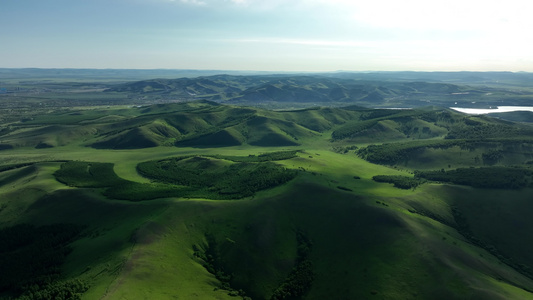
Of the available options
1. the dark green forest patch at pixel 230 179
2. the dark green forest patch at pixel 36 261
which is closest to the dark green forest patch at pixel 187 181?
the dark green forest patch at pixel 230 179

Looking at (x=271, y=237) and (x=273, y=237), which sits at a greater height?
(x=271, y=237)

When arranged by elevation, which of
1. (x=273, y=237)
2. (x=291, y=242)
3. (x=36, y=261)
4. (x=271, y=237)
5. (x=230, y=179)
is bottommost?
(x=291, y=242)

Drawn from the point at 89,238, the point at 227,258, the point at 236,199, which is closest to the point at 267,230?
the point at 227,258

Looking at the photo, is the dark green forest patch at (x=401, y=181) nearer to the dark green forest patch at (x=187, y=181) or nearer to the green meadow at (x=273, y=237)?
the green meadow at (x=273, y=237)

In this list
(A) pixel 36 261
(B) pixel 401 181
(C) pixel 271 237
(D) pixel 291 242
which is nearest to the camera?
(A) pixel 36 261

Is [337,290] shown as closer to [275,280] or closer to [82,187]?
[275,280]

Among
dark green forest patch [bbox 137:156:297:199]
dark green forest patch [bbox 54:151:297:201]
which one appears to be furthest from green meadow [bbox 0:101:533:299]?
dark green forest patch [bbox 137:156:297:199]

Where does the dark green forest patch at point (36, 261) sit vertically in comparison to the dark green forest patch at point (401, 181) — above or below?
below

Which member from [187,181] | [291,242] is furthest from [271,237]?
[187,181]

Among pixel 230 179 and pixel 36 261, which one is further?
pixel 230 179

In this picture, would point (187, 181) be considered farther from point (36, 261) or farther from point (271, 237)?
point (36, 261)

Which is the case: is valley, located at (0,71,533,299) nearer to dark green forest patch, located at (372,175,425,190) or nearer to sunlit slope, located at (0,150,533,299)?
sunlit slope, located at (0,150,533,299)

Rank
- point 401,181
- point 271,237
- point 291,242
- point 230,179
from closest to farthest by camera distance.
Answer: point 271,237 < point 291,242 < point 401,181 < point 230,179
